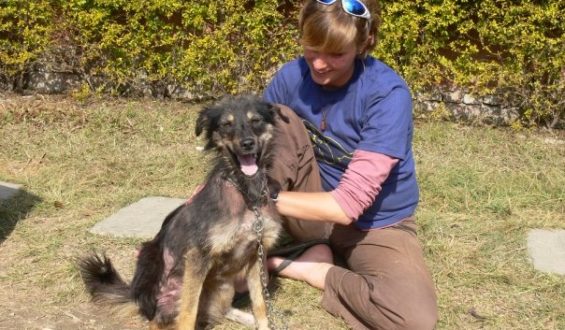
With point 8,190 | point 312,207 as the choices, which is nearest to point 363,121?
point 312,207

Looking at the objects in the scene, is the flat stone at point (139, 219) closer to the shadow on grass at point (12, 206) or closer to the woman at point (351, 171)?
the shadow on grass at point (12, 206)

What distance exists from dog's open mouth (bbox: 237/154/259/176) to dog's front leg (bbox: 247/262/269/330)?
0.58 m

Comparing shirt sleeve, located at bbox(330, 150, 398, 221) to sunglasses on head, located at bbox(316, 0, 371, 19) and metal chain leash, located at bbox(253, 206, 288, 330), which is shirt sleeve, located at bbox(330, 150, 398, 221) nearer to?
metal chain leash, located at bbox(253, 206, 288, 330)

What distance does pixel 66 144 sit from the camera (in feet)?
20.8

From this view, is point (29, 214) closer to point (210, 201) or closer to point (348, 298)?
point (210, 201)

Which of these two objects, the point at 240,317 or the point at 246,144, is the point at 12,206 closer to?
the point at 240,317

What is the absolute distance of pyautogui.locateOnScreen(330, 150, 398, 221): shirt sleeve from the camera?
3150 mm

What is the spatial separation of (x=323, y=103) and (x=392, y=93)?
1.59 ft

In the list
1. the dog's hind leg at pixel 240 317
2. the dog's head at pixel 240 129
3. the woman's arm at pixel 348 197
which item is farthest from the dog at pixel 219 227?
the dog's hind leg at pixel 240 317

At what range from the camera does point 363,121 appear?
135 inches

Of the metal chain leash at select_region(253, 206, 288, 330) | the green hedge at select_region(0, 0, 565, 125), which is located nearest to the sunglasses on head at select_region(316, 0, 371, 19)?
the metal chain leash at select_region(253, 206, 288, 330)

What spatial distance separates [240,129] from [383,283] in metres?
1.21

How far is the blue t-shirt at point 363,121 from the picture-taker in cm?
327

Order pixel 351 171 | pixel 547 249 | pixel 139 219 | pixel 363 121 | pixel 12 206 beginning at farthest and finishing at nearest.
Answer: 1. pixel 12 206
2. pixel 139 219
3. pixel 547 249
4. pixel 363 121
5. pixel 351 171
